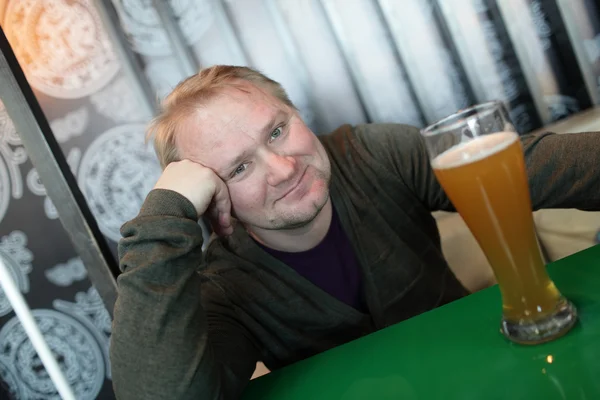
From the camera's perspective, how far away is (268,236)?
1293 millimetres

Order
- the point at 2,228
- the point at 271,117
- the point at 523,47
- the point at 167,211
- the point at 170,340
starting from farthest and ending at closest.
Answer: the point at 2,228 → the point at 523,47 → the point at 271,117 → the point at 167,211 → the point at 170,340

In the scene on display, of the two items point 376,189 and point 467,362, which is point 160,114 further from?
point 467,362

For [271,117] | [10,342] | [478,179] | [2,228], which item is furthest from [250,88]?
[10,342]

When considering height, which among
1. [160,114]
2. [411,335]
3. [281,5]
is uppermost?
[281,5]

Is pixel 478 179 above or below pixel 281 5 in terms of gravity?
below

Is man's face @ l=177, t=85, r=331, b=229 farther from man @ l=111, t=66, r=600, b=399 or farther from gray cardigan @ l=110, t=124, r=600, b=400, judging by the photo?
gray cardigan @ l=110, t=124, r=600, b=400

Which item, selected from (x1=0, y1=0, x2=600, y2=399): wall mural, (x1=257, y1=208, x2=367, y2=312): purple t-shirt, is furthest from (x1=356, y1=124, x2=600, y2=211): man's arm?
(x1=0, y1=0, x2=600, y2=399): wall mural

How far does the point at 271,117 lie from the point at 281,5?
Result: 0.81m

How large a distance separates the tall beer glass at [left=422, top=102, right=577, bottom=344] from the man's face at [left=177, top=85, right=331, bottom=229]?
46 centimetres

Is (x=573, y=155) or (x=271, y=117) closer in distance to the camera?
(x=573, y=155)

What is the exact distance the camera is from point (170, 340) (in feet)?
2.94

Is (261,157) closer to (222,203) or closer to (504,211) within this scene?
(222,203)

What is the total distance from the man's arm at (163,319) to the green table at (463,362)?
0.36 ft

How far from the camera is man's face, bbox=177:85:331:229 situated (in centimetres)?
112
